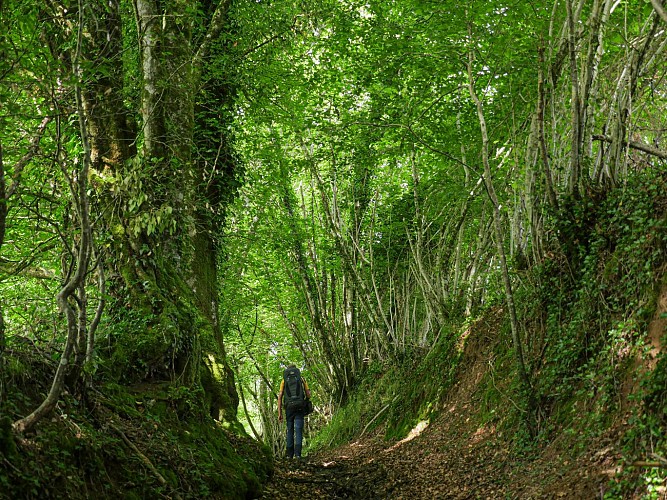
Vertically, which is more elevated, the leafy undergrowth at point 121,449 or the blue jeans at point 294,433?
the leafy undergrowth at point 121,449

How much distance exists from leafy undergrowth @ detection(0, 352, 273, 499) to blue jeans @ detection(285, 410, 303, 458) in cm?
411

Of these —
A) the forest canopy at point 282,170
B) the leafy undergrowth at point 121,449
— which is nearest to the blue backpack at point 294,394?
the forest canopy at point 282,170

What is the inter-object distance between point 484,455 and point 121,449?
4.39 m

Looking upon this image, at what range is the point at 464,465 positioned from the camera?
7.24m

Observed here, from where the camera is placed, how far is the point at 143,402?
18.1 feet

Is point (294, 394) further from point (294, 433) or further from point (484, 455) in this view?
point (484, 455)

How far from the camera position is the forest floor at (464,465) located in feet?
15.9

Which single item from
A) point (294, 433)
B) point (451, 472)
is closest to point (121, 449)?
point (451, 472)

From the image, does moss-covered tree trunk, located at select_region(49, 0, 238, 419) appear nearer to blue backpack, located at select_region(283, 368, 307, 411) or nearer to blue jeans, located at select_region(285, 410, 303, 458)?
blue backpack, located at select_region(283, 368, 307, 411)

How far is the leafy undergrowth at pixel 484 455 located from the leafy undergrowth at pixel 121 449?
1060 mm

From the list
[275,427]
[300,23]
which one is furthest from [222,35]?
[275,427]

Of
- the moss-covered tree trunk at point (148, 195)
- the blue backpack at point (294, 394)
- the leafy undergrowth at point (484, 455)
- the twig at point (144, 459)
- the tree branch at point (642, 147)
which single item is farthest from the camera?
the blue backpack at point (294, 394)

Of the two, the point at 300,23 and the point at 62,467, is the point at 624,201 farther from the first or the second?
the point at 300,23

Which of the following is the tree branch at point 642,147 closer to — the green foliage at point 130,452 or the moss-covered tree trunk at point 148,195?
the moss-covered tree trunk at point 148,195
